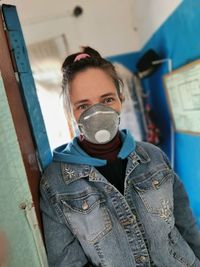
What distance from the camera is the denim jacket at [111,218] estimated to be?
2.47ft

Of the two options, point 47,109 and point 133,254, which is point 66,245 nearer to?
point 133,254

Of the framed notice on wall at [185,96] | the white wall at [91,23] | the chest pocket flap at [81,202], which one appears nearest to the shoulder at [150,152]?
the chest pocket flap at [81,202]

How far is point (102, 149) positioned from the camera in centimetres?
87

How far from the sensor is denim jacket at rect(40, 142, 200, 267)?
0.75m

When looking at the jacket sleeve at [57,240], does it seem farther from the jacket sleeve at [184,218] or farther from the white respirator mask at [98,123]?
the jacket sleeve at [184,218]

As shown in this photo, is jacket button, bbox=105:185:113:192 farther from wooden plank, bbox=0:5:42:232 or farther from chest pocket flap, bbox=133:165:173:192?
wooden plank, bbox=0:5:42:232

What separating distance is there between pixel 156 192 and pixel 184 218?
0.19 metres

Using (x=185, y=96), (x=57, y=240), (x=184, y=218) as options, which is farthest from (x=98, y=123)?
(x=185, y=96)

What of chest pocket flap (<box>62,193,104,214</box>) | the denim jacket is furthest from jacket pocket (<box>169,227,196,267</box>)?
chest pocket flap (<box>62,193,104,214</box>)

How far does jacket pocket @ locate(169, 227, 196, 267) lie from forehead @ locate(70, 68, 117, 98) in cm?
47

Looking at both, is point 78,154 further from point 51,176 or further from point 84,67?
point 84,67

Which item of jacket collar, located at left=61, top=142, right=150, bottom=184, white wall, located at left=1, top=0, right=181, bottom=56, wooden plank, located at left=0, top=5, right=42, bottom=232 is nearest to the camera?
wooden plank, located at left=0, top=5, right=42, bottom=232

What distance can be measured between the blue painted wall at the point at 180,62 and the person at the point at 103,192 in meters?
0.81

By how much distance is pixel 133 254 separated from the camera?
2.60ft
